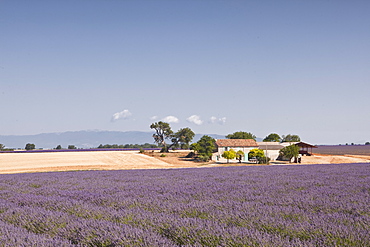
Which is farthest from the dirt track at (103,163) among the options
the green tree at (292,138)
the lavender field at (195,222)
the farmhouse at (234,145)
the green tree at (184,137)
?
the green tree at (292,138)

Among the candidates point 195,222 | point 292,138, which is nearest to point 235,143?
point 195,222

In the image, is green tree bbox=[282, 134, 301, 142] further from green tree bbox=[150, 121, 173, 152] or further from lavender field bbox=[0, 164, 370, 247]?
lavender field bbox=[0, 164, 370, 247]

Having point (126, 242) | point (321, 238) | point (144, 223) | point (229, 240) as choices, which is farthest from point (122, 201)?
point (321, 238)

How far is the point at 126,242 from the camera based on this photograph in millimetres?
3596

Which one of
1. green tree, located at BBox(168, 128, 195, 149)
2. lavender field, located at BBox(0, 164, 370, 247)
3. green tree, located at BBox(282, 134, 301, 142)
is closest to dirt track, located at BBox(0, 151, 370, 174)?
green tree, located at BBox(168, 128, 195, 149)

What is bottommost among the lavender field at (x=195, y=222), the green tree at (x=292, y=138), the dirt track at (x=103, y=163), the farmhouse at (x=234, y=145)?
the dirt track at (x=103, y=163)

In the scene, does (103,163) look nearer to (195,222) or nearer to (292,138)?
(195,222)

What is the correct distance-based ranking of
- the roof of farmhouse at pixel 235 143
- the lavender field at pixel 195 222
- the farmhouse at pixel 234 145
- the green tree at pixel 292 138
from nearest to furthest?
the lavender field at pixel 195 222, the farmhouse at pixel 234 145, the roof of farmhouse at pixel 235 143, the green tree at pixel 292 138

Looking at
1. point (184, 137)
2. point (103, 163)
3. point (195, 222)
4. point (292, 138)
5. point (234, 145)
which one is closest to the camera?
point (195, 222)

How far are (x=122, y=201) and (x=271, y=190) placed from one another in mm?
3957

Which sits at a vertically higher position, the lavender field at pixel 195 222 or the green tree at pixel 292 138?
the green tree at pixel 292 138

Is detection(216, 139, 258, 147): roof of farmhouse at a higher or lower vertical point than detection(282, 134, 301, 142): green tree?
lower

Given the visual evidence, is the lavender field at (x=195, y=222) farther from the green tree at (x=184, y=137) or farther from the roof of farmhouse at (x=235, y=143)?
the green tree at (x=184, y=137)

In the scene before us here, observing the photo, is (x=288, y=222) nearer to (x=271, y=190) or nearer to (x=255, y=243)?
(x=255, y=243)
